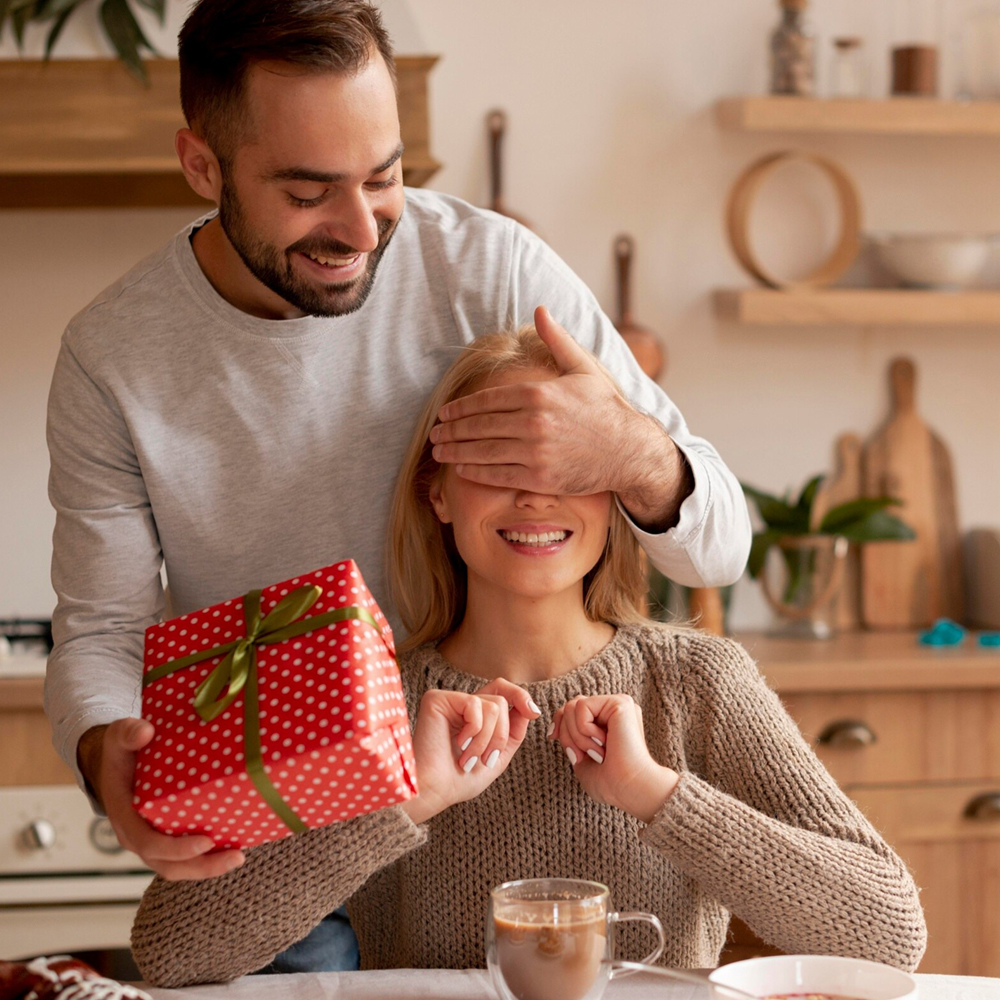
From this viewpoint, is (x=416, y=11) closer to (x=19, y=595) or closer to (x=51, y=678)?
(x=19, y=595)

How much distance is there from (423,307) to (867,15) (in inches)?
67.4

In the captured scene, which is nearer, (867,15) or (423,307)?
(423,307)

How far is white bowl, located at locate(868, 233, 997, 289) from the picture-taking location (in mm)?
2545

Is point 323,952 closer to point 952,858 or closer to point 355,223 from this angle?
point 355,223

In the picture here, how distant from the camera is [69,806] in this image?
2.10 metres

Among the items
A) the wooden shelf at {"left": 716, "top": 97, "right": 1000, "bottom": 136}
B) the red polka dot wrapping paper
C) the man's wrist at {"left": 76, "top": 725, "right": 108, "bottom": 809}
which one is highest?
the wooden shelf at {"left": 716, "top": 97, "right": 1000, "bottom": 136}

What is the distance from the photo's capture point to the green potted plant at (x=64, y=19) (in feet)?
7.17

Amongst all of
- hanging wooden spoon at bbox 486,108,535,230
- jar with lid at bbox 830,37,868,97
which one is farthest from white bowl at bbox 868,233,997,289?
hanging wooden spoon at bbox 486,108,535,230

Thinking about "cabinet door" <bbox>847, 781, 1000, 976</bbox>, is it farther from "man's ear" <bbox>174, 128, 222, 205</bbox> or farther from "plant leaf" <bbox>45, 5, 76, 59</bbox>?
"plant leaf" <bbox>45, 5, 76, 59</bbox>

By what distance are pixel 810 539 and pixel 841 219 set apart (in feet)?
2.35

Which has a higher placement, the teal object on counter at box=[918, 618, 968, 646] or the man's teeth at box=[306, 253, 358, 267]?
the man's teeth at box=[306, 253, 358, 267]

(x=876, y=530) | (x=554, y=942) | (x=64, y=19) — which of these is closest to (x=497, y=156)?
(x=64, y=19)

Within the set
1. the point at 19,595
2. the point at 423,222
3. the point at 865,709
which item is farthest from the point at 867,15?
the point at 19,595

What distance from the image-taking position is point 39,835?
6.84ft
